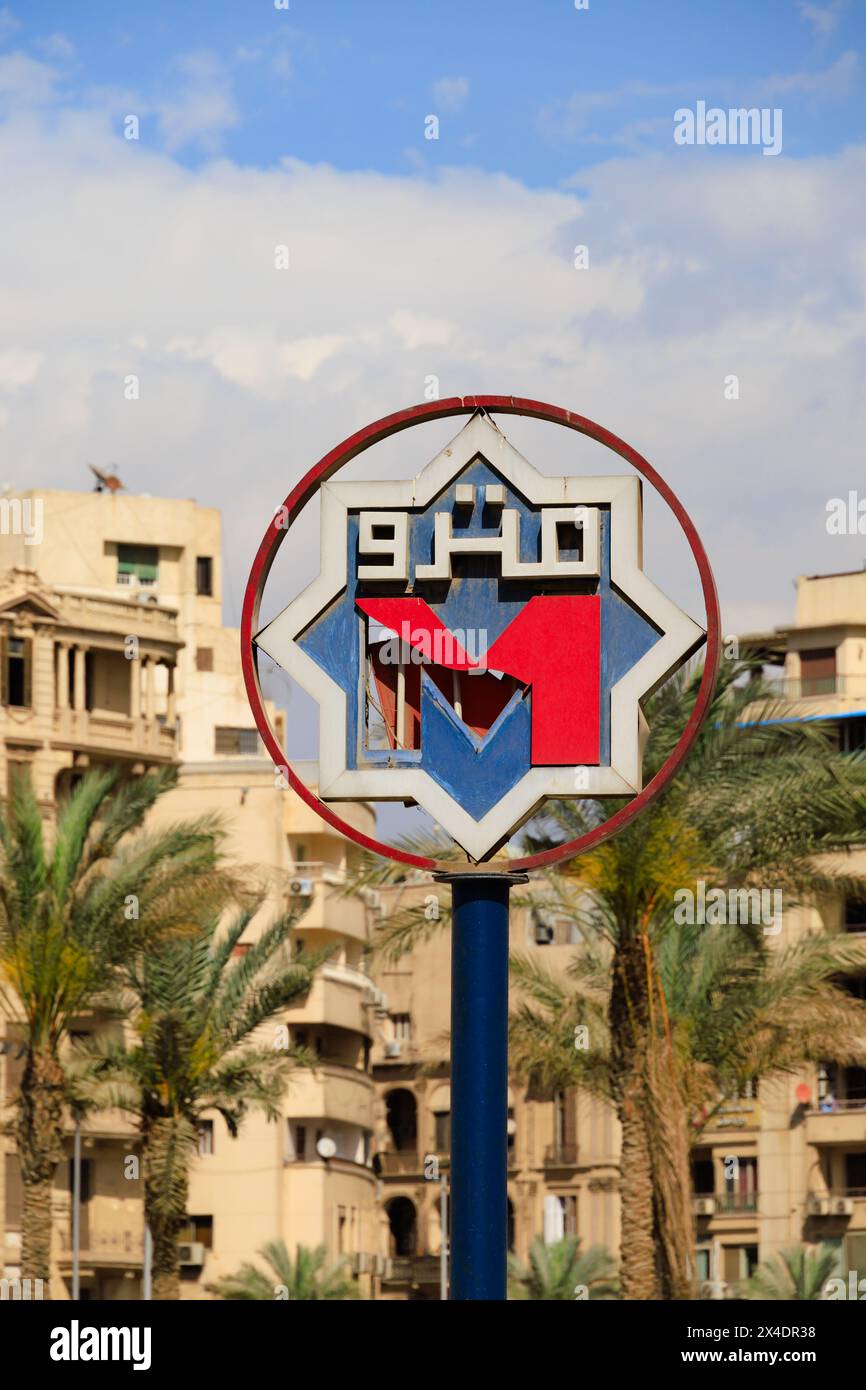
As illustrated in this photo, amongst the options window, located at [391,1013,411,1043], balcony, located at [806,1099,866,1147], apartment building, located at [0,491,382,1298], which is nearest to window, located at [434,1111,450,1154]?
window, located at [391,1013,411,1043]

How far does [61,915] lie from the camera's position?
1585 inches

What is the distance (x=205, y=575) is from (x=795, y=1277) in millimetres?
37197

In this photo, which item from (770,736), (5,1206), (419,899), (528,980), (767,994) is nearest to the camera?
(770,736)

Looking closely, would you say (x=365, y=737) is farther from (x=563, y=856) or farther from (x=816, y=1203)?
(x=816, y=1203)

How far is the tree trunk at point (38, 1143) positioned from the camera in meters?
41.1

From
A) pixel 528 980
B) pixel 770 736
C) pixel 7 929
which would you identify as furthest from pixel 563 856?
pixel 528 980

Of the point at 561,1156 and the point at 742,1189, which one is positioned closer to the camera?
the point at 742,1189

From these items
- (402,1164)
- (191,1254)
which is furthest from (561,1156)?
(191,1254)

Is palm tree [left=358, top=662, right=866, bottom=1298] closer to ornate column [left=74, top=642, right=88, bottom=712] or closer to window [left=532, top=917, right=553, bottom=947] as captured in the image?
ornate column [left=74, top=642, right=88, bottom=712]

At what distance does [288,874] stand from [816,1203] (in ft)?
50.7

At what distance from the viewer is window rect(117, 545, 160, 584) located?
3423 inches

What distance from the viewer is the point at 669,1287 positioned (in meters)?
37.0

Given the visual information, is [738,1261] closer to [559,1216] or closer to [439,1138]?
[559,1216]

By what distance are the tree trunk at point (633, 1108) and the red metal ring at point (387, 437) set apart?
1372 cm
